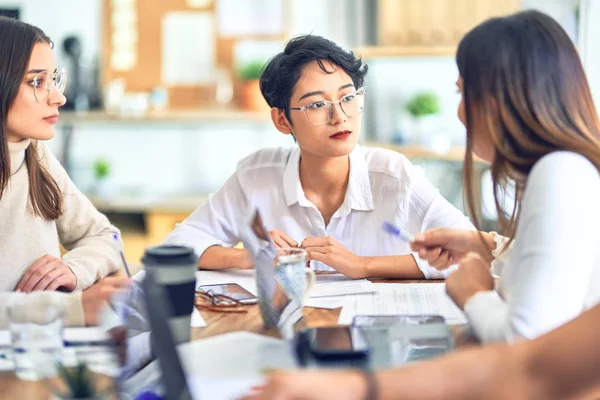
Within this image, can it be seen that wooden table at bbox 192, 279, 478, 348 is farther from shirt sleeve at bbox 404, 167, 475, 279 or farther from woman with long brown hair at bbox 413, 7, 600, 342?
shirt sleeve at bbox 404, 167, 475, 279

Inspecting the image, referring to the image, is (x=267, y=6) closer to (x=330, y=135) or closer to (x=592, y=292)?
(x=330, y=135)

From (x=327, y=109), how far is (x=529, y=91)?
2.83 feet

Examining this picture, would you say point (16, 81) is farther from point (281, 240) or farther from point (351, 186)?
point (351, 186)

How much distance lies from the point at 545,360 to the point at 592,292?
419mm

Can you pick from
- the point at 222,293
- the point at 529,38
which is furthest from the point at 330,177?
the point at 529,38

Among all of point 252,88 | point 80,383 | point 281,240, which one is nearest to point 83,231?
point 281,240

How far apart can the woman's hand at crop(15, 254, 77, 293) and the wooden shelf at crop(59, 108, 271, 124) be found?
10.9 ft

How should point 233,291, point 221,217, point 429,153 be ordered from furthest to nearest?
1. point 429,153
2. point 221,217
3. point 233,291

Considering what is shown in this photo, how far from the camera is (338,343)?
1.39 metres

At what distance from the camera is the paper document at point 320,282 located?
6.12ft

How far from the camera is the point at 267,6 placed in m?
5.51

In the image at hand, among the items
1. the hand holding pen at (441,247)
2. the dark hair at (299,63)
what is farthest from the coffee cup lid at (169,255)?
the dark hair at (299,63)

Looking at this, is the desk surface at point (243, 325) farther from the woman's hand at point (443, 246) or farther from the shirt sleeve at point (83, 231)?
the shirt sleeve at point (83, 231)

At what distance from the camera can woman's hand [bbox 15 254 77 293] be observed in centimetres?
193
